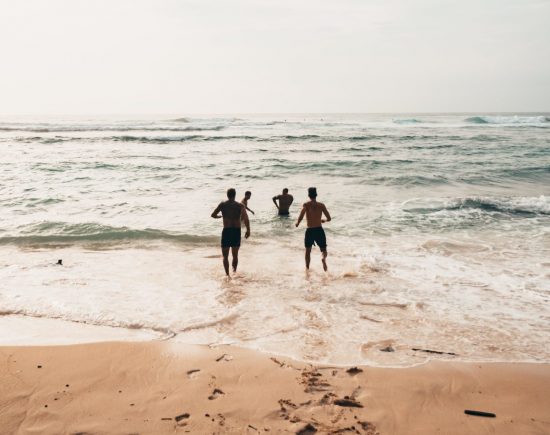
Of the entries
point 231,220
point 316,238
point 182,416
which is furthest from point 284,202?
point 182,416

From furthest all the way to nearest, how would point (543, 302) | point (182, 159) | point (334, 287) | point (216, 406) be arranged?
point (182, 159)
point (334, 287)
point (543, 302)
point (216, 406)

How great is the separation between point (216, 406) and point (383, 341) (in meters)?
2.44

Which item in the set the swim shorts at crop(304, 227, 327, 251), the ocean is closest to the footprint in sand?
Answer: the ocean

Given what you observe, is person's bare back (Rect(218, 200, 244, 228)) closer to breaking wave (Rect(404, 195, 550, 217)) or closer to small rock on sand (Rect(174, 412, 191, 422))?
small rock on sand (Rect(174, 412, 191, 422))

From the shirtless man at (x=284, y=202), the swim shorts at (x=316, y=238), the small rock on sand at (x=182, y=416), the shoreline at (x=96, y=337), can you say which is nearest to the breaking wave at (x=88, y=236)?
the shirtless man at (x=284, y=202)

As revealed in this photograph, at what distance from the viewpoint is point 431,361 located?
489 centimetres

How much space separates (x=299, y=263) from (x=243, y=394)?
5149 mm

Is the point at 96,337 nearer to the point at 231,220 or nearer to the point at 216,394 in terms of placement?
the point at 216,394

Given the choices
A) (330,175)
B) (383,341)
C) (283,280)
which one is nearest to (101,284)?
(283,280)

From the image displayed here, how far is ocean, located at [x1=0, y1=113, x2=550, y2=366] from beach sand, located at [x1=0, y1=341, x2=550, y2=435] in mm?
435

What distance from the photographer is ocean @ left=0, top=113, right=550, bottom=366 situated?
570 centimetres

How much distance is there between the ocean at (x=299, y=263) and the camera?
18.7 ft

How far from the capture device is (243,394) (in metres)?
4.12

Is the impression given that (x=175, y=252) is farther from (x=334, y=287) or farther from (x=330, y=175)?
(x=330, y=175)
